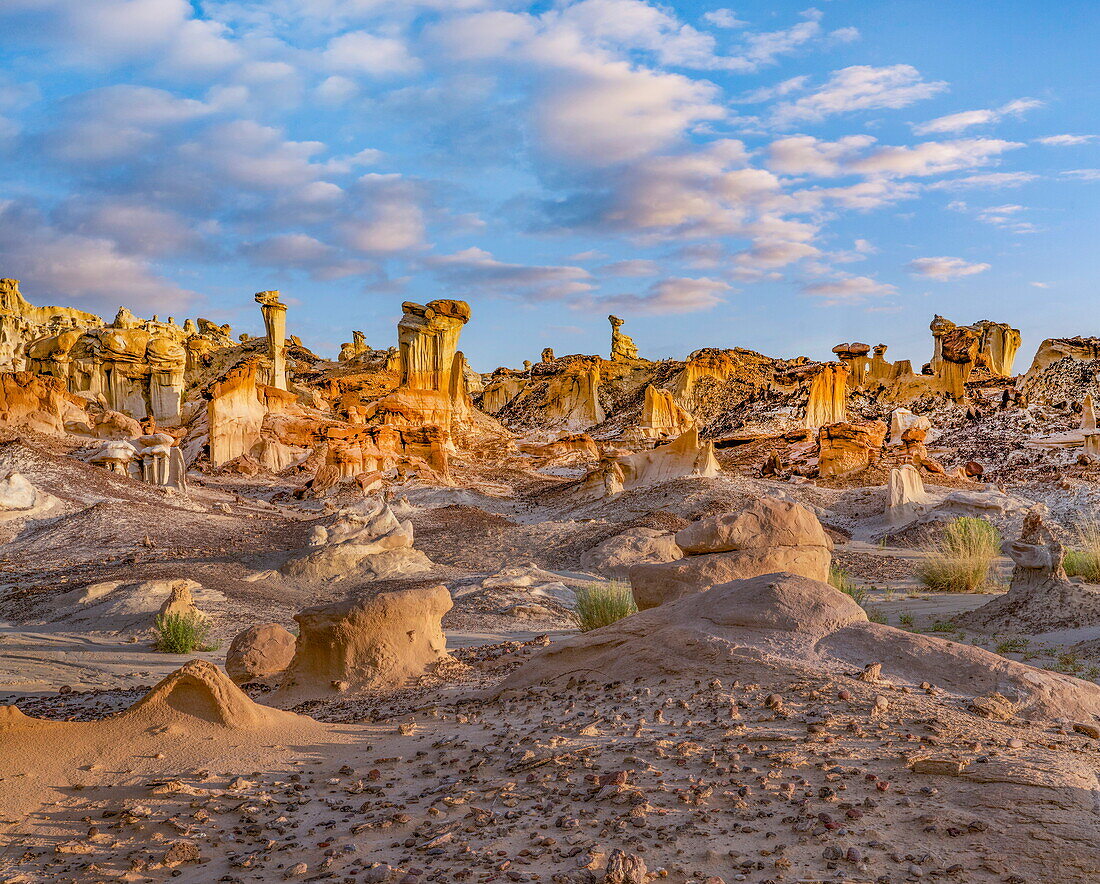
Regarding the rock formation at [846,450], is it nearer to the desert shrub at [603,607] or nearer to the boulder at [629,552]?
the boulder at [629,552]

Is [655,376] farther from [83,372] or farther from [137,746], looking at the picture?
[137,746]

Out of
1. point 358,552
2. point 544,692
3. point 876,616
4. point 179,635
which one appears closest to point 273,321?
point 358,552

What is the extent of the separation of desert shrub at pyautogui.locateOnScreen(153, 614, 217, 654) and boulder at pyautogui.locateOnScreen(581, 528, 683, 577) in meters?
6.94

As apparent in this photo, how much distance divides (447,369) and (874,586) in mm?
30857

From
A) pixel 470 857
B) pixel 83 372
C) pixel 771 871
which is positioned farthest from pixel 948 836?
pixel 83 372

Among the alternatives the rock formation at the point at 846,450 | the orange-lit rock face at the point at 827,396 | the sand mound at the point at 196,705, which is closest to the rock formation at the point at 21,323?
the rock formation at the point at 846,450

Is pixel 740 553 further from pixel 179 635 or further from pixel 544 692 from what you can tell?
pixel 179 635

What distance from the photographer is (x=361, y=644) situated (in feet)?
21.3

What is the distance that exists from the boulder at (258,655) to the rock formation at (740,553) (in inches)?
136

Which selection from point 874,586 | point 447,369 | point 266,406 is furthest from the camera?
point 447,369

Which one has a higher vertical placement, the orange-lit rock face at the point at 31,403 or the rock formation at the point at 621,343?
the rock formation at the point at 621,343

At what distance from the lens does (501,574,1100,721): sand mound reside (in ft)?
14.8

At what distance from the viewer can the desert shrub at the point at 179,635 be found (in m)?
8.81

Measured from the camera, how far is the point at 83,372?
1670 inches
